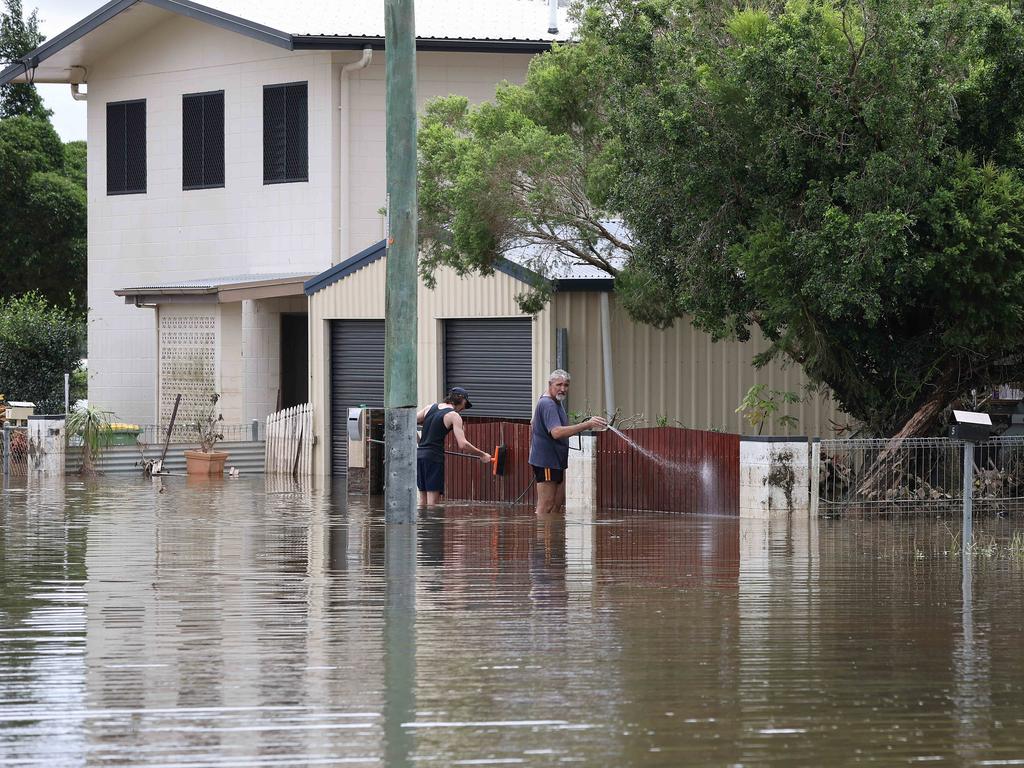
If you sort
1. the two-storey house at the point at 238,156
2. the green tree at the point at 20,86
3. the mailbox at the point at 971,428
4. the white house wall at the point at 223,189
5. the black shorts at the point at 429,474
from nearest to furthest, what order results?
the mailbox at the point at 971,428 → the black shorts at the point at 429,474 → the two-storey house at the point at 238,156 → the white house wall at the point at 223,189 → the green tree at the point at 20,86

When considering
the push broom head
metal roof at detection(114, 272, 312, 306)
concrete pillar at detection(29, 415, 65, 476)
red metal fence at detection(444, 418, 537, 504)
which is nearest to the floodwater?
the push broom head

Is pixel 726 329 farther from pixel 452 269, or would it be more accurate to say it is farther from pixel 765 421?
pixel 452 269

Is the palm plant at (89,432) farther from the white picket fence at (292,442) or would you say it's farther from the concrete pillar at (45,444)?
the white picket fence at (292,442)

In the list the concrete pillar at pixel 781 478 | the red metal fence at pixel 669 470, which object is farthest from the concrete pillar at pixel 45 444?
the concrete pillar at pixel 781 478

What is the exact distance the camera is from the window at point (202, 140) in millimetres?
31984

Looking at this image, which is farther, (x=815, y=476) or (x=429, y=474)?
(x=429, y=474)

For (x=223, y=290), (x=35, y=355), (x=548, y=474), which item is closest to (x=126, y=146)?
(x=35, y=355)

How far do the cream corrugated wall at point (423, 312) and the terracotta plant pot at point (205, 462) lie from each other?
1.54 meters

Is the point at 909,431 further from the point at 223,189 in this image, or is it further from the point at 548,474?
the point at 223,189

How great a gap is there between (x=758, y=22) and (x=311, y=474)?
1272 cm

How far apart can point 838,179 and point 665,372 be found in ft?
22.2

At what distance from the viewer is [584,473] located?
19.7 meters

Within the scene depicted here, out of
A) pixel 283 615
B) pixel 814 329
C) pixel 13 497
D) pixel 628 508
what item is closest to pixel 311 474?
pixel 13 497

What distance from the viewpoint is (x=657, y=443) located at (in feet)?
62.6
